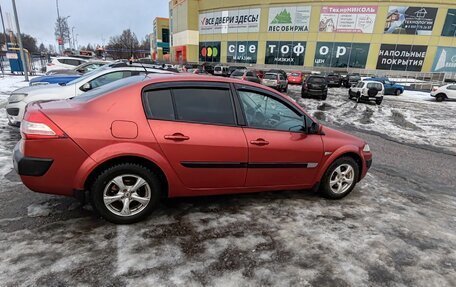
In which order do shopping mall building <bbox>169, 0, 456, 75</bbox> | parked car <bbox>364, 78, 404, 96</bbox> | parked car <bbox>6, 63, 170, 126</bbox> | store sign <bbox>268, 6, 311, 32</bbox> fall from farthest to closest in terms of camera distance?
store sign <bbox>268, 6, 311, 32</bbox>, shopping mall building <bbox>169, 0, 456, 75</bbox>, parked car <bbox>364, 78, 404, 96</bbox>, parked car <bbox>6, 63, 170, 126</bbox>

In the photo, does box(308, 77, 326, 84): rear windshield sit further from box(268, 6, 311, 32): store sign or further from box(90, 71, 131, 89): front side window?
box(268, 6, 311, 32): store sign

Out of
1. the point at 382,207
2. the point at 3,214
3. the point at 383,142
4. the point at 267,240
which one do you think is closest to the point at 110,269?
the point at 267,240

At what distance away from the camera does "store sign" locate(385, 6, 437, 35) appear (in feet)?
124

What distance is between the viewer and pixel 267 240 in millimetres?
3162

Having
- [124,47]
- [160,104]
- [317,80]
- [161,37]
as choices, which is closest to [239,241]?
[160,104]

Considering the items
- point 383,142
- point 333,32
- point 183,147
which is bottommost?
point 383,142

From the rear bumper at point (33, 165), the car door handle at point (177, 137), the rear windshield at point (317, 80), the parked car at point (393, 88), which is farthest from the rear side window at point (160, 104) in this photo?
the parked car at point (393, 88)

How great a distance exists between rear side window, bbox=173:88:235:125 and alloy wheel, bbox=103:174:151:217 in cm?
85

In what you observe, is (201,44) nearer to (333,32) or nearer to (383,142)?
(333,32)

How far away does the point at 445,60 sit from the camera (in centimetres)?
3888

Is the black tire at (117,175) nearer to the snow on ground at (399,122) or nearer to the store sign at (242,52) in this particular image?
the snow on ground at (399,122)

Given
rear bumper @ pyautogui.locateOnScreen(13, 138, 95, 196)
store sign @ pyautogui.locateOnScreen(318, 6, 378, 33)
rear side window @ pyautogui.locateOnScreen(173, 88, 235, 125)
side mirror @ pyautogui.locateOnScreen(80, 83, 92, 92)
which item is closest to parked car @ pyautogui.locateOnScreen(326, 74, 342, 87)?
store sign @ pyautogui.locateOnScreen(318, 6, 378, 33)

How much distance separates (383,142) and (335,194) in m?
6.21

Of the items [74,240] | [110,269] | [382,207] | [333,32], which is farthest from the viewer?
[333,32]
